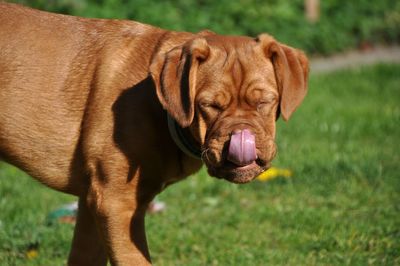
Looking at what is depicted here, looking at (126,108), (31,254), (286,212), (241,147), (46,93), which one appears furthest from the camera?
(286,212)

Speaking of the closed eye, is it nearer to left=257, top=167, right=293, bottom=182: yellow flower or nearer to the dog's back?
the dog's back

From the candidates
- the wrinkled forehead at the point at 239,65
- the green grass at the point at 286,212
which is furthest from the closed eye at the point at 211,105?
the green grass at the point at 286,212

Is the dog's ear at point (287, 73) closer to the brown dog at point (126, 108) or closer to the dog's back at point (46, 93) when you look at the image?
the brown dog at point (126, 108)

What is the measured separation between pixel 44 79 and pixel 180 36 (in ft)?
2.85

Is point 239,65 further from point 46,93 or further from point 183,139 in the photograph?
point 46,93

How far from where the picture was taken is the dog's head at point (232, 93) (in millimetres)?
4836

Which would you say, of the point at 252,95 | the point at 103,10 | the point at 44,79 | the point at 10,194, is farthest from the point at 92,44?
the point at 103,10

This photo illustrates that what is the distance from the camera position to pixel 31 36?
18.0 ft

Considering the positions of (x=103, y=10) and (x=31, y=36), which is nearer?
(x=31, y=36)

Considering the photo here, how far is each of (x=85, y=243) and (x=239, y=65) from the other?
5.21ft

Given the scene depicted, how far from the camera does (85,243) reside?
5695 mm

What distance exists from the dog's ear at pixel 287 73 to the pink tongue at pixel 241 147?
0.34 m

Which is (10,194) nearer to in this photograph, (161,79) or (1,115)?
(1,115)

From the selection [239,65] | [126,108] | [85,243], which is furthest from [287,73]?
[85,243]
